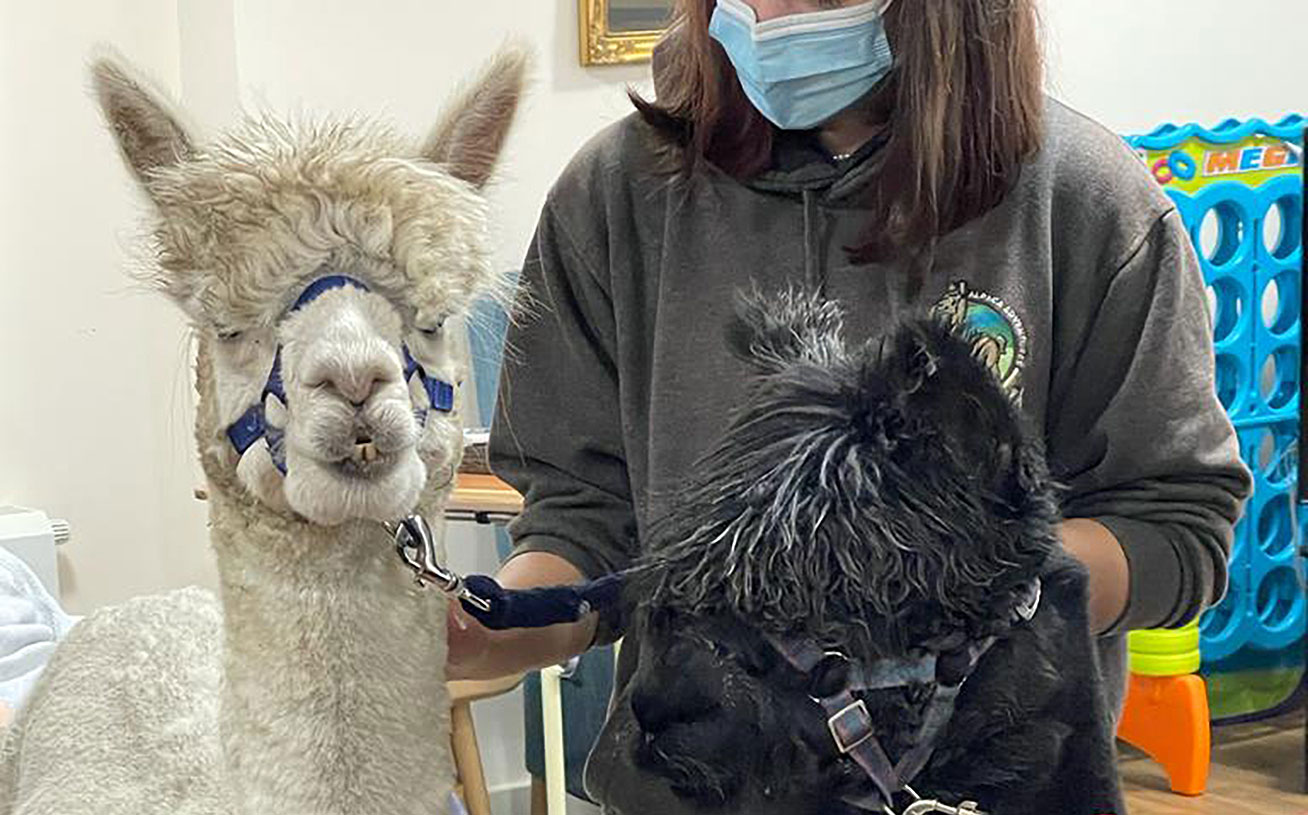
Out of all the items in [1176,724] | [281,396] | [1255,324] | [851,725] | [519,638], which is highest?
[281,396]

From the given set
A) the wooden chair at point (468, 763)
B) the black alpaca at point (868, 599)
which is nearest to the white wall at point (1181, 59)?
the wooden chair at point (468, 763)

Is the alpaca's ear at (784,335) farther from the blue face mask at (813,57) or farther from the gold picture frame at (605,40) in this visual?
the gold picture frame at (605,40)

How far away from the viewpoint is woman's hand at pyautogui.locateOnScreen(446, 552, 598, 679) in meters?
1.10

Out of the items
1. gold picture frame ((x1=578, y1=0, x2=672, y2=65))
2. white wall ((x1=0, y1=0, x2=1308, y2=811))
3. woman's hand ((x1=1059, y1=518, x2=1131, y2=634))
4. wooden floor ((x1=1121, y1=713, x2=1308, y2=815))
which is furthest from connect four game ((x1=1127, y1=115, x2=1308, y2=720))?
woman's hand ((x1=1059, y1=518, x2=1131, y2=634))

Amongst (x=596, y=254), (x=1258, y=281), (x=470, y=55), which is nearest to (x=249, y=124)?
(x=596, y=254)

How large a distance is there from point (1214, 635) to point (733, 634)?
3.52 metres

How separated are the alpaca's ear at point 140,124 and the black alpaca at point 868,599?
14.9 inches

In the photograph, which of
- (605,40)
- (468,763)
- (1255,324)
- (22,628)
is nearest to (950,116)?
(22,628)

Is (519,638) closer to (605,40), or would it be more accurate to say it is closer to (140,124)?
(140,124)

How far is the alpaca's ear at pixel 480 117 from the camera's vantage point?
1.04m

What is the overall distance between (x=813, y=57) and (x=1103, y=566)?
38 centimetres

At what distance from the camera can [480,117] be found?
1048 mm

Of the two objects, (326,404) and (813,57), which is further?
(813,57)

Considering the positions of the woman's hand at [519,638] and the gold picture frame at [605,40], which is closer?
the woman's hand at [519,638]
